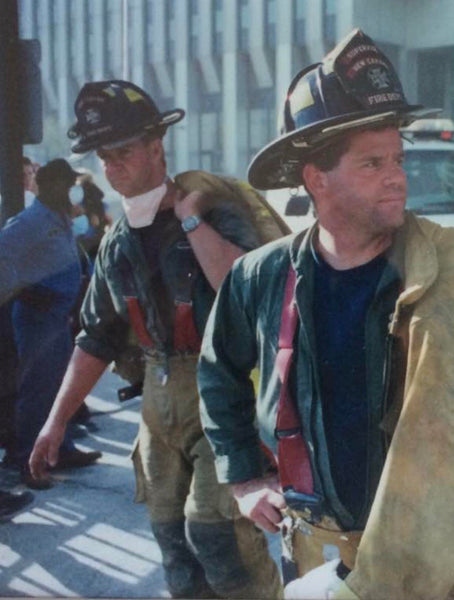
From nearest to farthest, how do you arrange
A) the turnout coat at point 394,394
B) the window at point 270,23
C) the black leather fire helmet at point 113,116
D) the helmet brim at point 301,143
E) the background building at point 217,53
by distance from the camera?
the turnout coat at point 394,394 < the helmet brim at point 301,143 < the background building at point 217,53 < the window at point 270,23 < the black leather fire helmet at point 113,116

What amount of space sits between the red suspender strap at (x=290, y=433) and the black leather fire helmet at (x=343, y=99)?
28cm

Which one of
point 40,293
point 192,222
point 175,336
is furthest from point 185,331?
point 40,293

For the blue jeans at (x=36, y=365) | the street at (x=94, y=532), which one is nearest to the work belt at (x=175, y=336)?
the street at (x=94, y=532)

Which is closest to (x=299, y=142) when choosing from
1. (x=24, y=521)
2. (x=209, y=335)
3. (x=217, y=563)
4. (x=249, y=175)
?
(x=249, y=175)

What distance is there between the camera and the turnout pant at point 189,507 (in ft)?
8.91

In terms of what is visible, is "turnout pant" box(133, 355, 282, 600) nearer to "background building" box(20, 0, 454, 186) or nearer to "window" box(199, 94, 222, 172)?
"window" box(199, 94, 222, 172)

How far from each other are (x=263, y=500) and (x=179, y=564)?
0.71 m

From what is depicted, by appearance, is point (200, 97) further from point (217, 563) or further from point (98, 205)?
point (217, 563)

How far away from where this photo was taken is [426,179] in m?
2.29

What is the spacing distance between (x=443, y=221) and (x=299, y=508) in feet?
2.21

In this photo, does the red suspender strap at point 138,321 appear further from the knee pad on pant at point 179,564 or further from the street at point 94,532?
the knee pad on pant at point 179,564

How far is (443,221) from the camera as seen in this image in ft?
7.18

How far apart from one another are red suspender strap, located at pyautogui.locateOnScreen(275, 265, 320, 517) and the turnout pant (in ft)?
2.05

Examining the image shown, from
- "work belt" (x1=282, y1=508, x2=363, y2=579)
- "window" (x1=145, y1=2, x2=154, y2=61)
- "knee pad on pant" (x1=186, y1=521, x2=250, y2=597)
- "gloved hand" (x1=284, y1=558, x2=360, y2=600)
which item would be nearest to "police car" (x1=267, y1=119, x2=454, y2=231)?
"window" (x1=145, y1=2, x2=154, y2=61)
